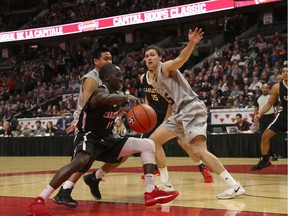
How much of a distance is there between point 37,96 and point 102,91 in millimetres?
20447

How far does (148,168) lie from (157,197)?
13.3 inches

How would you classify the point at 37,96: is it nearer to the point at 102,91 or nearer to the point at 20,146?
the point at 20,146

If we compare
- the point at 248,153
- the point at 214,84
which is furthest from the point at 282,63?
the point at 248,153

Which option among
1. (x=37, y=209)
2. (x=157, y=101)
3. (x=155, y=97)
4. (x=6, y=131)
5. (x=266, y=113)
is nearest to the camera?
(x=37, y=209)

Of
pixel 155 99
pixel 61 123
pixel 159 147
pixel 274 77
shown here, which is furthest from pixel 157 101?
pixel 61 123

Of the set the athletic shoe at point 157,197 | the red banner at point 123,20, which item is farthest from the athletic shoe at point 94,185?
the red banner at point 123,20

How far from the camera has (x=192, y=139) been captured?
596 centimetres

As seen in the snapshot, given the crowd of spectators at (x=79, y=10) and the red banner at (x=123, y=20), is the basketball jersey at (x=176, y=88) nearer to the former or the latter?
the red banner at (x=123, y=20)

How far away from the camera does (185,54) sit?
5527 millimetres

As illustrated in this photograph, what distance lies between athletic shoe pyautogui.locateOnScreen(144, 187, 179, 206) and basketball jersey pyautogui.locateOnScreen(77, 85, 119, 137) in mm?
777

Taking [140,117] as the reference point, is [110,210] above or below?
below

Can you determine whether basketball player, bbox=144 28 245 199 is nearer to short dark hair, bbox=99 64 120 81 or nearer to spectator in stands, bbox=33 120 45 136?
short dark hair, bbox=99 64 120 81

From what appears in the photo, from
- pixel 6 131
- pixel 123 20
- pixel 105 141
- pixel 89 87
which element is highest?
pixel 123 20

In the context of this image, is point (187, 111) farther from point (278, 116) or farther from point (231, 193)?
point (278, 116)
